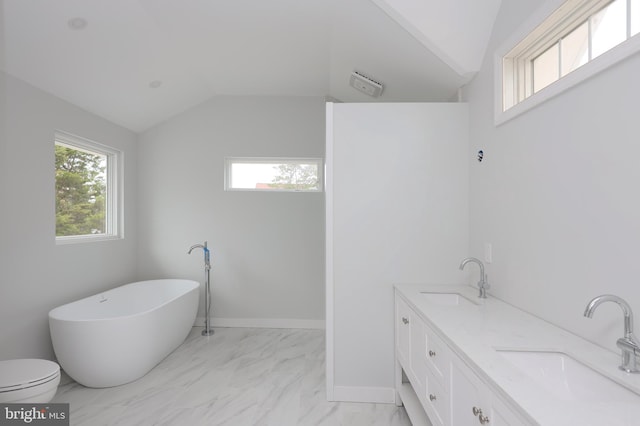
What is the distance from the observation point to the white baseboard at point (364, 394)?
8.31ft

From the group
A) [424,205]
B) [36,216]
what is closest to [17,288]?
[36,216]

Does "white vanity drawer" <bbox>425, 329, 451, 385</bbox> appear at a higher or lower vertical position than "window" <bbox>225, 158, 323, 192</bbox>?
lower

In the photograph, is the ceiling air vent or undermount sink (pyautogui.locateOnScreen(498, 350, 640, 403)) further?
the ceiling air vent

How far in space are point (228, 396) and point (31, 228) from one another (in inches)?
81.0

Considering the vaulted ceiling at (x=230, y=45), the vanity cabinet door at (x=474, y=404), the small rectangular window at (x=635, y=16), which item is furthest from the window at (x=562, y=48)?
the vanity cabinet door at (x=474, y=404)

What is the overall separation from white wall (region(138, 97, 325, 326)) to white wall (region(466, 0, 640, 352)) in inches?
94.9

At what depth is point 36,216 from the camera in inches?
111

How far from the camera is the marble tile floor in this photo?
2348 mm

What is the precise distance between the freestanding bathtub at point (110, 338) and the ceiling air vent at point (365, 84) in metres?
2.69

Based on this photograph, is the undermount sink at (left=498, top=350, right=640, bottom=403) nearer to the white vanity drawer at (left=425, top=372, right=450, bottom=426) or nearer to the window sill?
the white vanity drawer at (left=425, top=372, right=450, bottom=426)

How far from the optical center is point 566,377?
3.99ft

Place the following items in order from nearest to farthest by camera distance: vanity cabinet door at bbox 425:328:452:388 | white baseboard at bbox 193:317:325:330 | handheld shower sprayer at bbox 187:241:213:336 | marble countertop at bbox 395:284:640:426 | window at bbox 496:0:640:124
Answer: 1. marble countertop at bbox 395:284:640:426
2. window at bbox 496:0:640:124
3. vanity cabinet door at bbox 425:328:452:388
4. handheld shower sprayer at bbox 187:241:213:336
5. white baseboard at bbox 193:317:325:330

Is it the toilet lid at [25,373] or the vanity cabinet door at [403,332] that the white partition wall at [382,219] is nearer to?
the vanity cabinet door at [403,332]

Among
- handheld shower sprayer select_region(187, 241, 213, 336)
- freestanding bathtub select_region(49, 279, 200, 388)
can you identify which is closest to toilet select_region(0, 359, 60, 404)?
freestanding bathtub select_region(49, 279, 200, 388)
